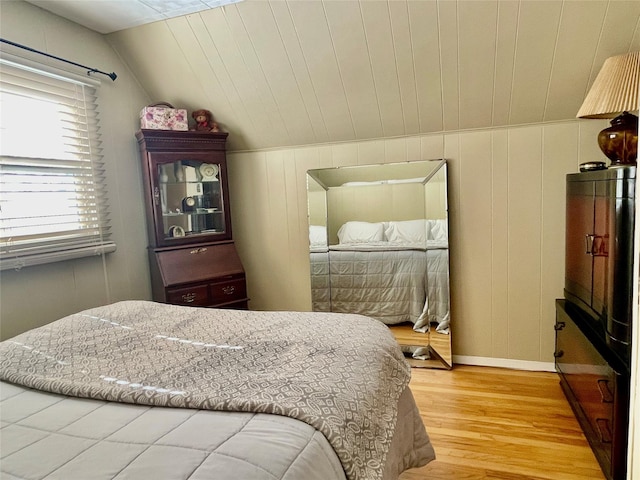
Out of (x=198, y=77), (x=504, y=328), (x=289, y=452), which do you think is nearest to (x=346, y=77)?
(x=198, y=77)

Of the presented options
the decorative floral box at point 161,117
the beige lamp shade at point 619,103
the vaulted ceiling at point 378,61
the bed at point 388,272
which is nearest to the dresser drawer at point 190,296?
the bed at point 388,272

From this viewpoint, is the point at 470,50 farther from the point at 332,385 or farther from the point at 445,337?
the point at 332,385

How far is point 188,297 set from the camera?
8.86ft

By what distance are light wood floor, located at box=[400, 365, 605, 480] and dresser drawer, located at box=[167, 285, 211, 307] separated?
150cm

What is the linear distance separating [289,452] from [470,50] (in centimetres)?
222

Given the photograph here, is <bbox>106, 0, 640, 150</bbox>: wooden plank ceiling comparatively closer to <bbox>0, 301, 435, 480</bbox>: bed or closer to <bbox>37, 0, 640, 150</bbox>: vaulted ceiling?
<bbox>37, 0, 640, 150</bbox>: vaulted ceiling

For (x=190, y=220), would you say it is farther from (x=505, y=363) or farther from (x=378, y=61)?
(x=505, y=363)

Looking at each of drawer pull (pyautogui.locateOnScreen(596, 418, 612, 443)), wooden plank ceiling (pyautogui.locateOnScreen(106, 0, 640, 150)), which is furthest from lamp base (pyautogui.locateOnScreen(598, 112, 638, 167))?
drawer pull (pyautogui.locateOnScreen(596, 418, 612, 443))

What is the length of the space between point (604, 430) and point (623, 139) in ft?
4.23

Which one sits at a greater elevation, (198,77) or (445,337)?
(198,77)

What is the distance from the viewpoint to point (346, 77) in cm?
250

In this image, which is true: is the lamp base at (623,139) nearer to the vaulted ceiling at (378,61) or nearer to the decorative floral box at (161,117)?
the vaulted ceiling at (378,61)

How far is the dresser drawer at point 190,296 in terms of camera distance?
265 cm

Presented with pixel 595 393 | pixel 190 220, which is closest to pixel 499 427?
pixel 595 393
